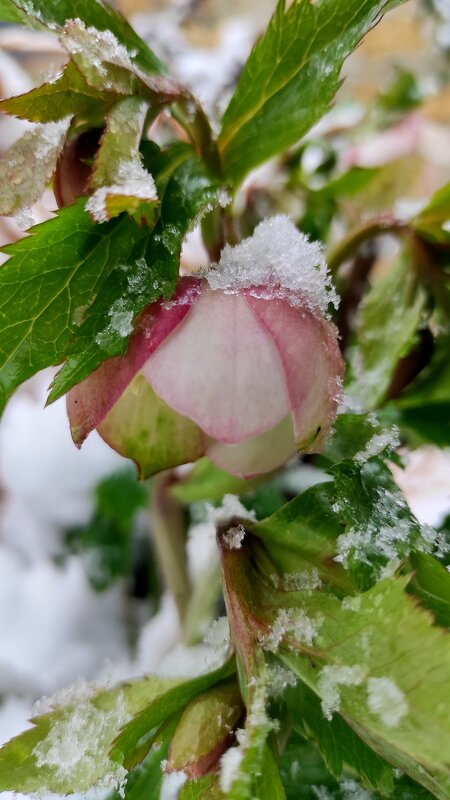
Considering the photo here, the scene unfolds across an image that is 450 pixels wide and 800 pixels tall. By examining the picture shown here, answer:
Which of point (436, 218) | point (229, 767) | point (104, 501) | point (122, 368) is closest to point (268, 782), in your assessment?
point (229, 767)

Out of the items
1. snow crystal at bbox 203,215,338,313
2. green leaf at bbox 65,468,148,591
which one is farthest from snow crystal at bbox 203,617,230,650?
green leaf at bbox 65,468,148,591

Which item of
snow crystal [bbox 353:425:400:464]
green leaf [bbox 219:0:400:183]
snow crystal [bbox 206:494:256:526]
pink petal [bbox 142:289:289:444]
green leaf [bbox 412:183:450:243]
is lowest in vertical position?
snow crystal [bbox 206:494:256:526]

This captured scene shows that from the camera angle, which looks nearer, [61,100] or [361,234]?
[61,100]

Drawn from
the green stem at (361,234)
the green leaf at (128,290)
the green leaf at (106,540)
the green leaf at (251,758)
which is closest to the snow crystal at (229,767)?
the green leaf at (251,758)

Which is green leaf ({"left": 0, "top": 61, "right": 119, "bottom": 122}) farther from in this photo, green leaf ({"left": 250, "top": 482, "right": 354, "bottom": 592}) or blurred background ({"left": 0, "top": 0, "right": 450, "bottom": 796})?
blurred background ({"left": 0, "top": 0, "right": 450, "bottom": 796})

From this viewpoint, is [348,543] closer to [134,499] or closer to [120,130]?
[120,130]

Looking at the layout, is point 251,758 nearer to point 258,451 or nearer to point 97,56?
point 258,451

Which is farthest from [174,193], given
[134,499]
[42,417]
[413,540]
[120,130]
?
[42,417]
